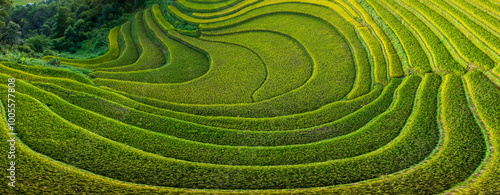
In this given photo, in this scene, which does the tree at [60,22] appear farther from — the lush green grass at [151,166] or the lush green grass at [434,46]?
the lush green grass at [434,46]

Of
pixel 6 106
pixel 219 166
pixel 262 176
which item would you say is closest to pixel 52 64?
pixel 6 106

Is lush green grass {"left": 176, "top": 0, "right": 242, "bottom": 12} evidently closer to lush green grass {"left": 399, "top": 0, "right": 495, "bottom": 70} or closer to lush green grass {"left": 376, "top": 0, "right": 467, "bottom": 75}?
lush green grass {"left": 376, "top": 0, "right": 467, "bottom": 75}

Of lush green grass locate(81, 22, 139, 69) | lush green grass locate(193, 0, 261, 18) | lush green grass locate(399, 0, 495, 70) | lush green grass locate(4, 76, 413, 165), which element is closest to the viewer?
lush green grass locate(4, 76, 413, 165)

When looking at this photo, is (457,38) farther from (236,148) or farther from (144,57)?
(144,57)

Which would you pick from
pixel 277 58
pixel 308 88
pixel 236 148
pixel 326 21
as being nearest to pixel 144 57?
pixel 277 58

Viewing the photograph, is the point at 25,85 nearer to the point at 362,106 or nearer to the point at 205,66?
the point at 205,66

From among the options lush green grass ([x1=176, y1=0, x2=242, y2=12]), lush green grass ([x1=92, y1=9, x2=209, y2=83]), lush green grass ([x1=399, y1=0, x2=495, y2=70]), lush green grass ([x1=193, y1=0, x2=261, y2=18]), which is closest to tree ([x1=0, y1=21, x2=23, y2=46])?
lush green grass ([x1=92, y1=9, x2=209, y2=83])

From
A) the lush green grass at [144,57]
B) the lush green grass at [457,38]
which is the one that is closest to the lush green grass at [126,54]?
the lush green grass at [144,57]

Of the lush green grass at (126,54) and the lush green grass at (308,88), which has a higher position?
the lush green grass at (126,54)
